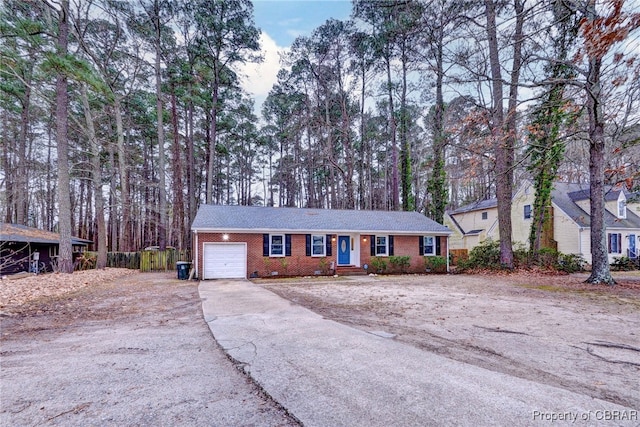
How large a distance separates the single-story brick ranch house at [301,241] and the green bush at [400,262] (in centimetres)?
18

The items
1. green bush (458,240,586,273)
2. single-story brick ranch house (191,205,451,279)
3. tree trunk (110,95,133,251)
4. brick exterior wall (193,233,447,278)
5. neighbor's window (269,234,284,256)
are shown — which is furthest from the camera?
tree trunk (110,95,133,251)

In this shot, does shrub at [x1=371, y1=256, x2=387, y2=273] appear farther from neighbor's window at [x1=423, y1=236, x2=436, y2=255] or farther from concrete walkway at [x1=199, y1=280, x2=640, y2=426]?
concrete walkway at [x1=199, y1=280, x2=640, y2=426]

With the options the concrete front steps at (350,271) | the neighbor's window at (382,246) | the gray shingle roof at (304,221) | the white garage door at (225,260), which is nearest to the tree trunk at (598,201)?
the gray shingle roof at (304,221)

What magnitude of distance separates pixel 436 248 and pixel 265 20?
16.5 metres

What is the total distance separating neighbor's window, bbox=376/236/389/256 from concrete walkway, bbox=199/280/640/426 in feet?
37.7

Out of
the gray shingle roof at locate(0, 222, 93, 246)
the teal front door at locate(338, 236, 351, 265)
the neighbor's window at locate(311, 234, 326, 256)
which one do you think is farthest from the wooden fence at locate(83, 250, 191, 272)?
the teal front door at locate(338, 236, 351, 265)

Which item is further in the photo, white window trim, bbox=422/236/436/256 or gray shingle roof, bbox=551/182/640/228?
gray shingle roof, bbox=551/182/640/228

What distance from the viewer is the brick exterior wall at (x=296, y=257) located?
44.5 ft

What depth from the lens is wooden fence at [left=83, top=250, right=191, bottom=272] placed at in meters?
17.7

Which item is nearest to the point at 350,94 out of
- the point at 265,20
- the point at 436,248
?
the point at 265,20

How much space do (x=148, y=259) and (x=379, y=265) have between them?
42.3 ft

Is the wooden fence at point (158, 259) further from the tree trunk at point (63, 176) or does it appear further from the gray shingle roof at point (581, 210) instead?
the gray shingle roof at point (581, 210)

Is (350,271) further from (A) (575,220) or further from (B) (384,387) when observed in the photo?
(A) (575,220)

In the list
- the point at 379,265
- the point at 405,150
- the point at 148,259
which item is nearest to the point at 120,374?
the point at 379,265
